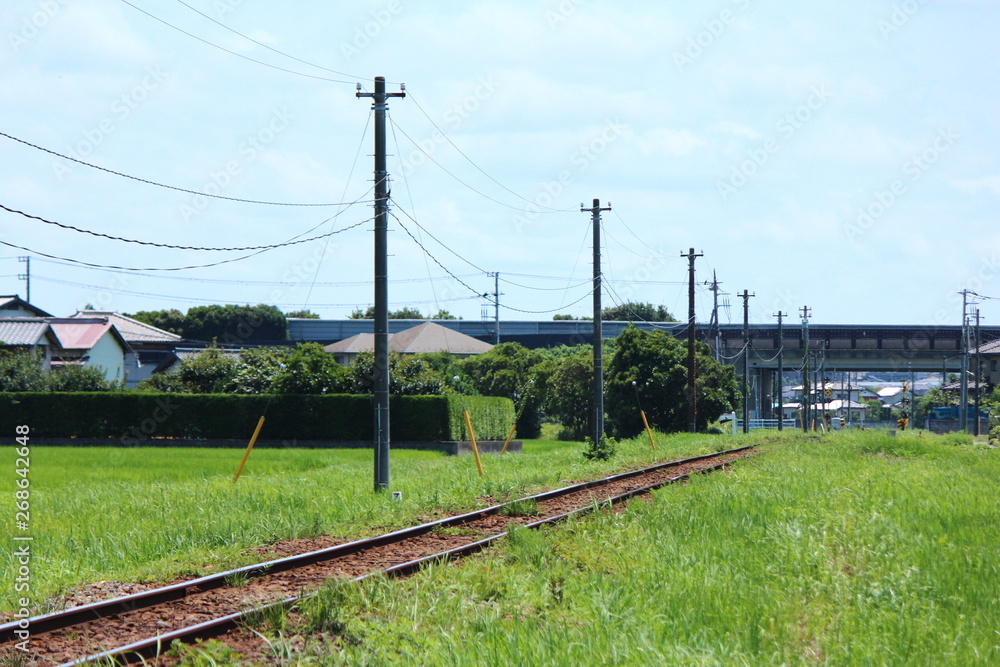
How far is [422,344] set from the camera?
82.8m

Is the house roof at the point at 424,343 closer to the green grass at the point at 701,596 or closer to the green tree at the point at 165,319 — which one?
the green tree at the point at 165,319

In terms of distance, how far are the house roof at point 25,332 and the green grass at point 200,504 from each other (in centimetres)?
2867

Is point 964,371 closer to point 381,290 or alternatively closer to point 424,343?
point 424,343

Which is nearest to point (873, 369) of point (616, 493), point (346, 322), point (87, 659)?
point (346, 322)

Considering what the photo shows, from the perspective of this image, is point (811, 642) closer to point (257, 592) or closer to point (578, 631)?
point (578, 631)

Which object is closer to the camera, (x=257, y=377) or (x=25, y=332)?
(x=257, y=377)

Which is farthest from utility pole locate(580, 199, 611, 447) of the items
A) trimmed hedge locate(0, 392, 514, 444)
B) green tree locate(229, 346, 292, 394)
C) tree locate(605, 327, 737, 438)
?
tree locate(605, 327, 737, 438)

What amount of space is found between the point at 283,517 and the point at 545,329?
329 feet

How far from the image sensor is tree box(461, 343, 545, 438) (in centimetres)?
6203

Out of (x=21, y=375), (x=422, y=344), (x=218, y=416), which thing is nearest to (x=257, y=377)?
(x=218, y=416)

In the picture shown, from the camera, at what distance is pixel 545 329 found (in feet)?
372

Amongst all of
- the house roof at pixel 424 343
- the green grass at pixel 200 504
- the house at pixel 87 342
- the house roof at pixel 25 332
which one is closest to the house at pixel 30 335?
the house roof at pixel 25 332

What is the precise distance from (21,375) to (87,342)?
1703cm

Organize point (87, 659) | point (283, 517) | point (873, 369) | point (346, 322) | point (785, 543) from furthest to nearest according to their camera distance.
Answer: point (346, 322) → point (873, 369) → point (283, 517) → point (785, 543) → point (87, 659)
